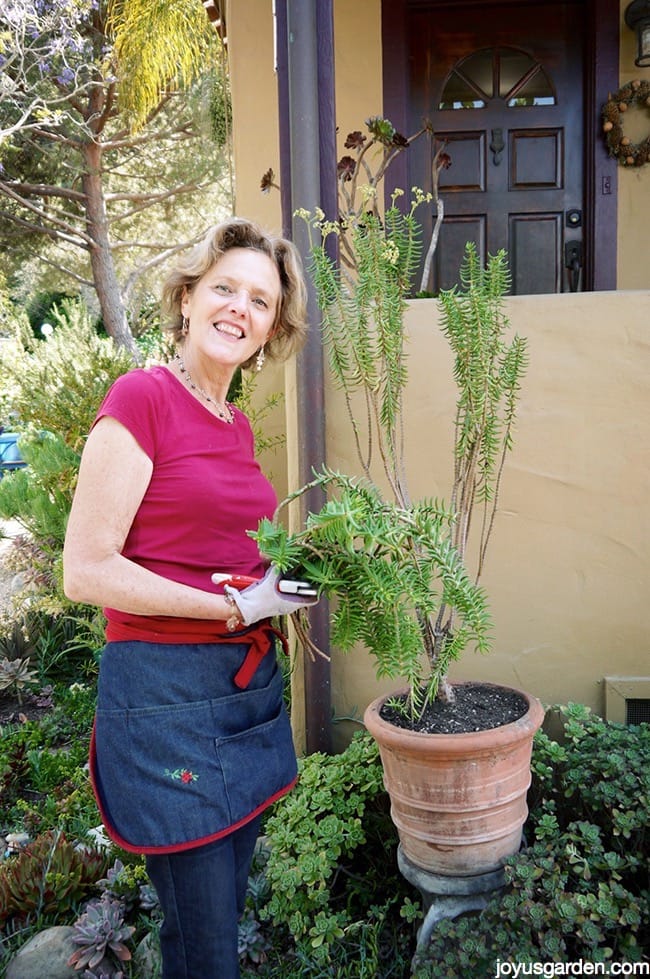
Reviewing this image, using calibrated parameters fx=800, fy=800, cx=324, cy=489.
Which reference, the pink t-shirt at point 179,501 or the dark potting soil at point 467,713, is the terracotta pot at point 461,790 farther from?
the pink t-shirt at point 179,501

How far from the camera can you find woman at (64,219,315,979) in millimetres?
1531

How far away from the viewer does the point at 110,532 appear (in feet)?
4.97

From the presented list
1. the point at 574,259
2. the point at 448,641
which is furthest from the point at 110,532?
the point at 574,259

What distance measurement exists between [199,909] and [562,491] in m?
1.80

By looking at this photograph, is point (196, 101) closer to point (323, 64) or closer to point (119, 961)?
point (323, 64)

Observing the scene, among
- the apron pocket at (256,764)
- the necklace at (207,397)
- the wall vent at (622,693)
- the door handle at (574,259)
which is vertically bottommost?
the wall vent at (622,693)

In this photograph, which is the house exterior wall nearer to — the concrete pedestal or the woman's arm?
the concrete pedestal

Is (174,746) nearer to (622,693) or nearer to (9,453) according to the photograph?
(622,693)

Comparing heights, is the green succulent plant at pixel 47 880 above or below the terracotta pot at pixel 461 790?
below

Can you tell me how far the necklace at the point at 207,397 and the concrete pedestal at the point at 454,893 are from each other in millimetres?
1301

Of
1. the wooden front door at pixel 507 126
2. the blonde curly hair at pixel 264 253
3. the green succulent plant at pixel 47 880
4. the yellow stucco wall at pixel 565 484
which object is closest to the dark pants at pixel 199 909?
the green succulent plant at pixel 47 880

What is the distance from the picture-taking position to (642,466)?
2.74 meters

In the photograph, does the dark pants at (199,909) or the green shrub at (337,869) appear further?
the green shrub at (337,869)

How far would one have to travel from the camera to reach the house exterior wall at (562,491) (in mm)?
2723
